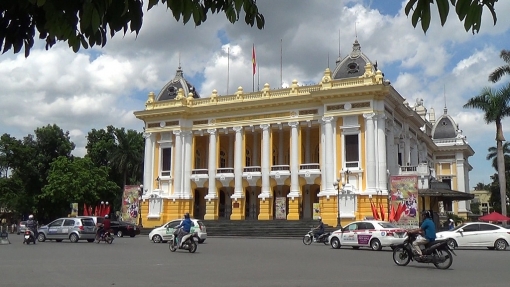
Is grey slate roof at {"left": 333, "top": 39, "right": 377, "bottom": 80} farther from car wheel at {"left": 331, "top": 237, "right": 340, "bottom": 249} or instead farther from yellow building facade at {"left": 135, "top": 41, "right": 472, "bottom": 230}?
car wheel at {"left": 331, "top": 237, "right": 340, "bottom": 249}

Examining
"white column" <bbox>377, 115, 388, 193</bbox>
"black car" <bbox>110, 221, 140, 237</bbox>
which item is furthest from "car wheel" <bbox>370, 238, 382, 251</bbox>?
"black car" <bbox>110, 221, 140, 237</bbox>

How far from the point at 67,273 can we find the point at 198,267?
3.33 meters

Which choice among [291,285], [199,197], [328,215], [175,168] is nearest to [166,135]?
[175,168]

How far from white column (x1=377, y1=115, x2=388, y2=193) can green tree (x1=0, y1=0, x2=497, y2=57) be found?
34172mm

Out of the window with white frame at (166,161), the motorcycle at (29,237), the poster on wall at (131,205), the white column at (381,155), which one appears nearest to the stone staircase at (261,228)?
the white column at (381,155)

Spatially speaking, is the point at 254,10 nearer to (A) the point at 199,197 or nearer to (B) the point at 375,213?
(B) the point at 375,213

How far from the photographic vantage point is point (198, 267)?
13.8 metres

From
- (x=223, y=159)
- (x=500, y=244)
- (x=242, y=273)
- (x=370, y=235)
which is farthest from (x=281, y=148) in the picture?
(x=242, y=273)

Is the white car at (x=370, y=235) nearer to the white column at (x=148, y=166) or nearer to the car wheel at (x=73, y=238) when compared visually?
the car wheel at (x=73, y=238)

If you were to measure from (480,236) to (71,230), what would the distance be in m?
20.7

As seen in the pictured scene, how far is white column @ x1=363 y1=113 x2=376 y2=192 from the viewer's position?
36875mm

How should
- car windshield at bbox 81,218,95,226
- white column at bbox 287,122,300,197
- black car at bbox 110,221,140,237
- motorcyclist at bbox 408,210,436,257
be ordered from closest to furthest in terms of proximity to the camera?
1. motorcyclist at bbox 408,210,436,257
2. car windshield at bbox 81,218,95,226
3. black car at bbox 110,221,140,237
4. white column at bbox 287,122,300,197

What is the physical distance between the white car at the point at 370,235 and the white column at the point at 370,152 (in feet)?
45.2

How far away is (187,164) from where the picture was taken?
44.8 meters
